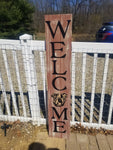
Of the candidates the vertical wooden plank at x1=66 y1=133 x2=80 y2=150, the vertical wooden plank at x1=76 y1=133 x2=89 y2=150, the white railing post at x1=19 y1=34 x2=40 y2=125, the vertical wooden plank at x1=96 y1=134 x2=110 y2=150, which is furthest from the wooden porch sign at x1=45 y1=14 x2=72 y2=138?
the vertical wooden plank at x1=96 y1=134 x2=110 y2=150

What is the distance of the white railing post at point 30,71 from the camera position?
155 cm

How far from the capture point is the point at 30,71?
1701 millimetres

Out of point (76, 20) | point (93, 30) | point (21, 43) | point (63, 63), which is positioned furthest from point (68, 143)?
point (76, 20)

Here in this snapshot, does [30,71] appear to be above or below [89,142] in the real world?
above

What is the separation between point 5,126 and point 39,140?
65cm

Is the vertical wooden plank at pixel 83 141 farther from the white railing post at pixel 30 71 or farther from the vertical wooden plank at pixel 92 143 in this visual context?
the white railing post at pixel 30 71

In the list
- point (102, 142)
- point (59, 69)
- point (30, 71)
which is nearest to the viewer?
point (59, 69)

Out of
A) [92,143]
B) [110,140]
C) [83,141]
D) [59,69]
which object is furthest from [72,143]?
[59,69]

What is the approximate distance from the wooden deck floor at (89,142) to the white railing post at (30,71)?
0.66 metres

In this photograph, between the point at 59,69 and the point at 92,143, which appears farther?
the point at 92,143

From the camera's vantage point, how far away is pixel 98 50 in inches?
58.4

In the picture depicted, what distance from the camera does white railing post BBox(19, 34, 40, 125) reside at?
5.07 feet

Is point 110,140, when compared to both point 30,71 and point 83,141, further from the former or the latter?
point 30,71

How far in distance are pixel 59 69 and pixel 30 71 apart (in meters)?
0.50
